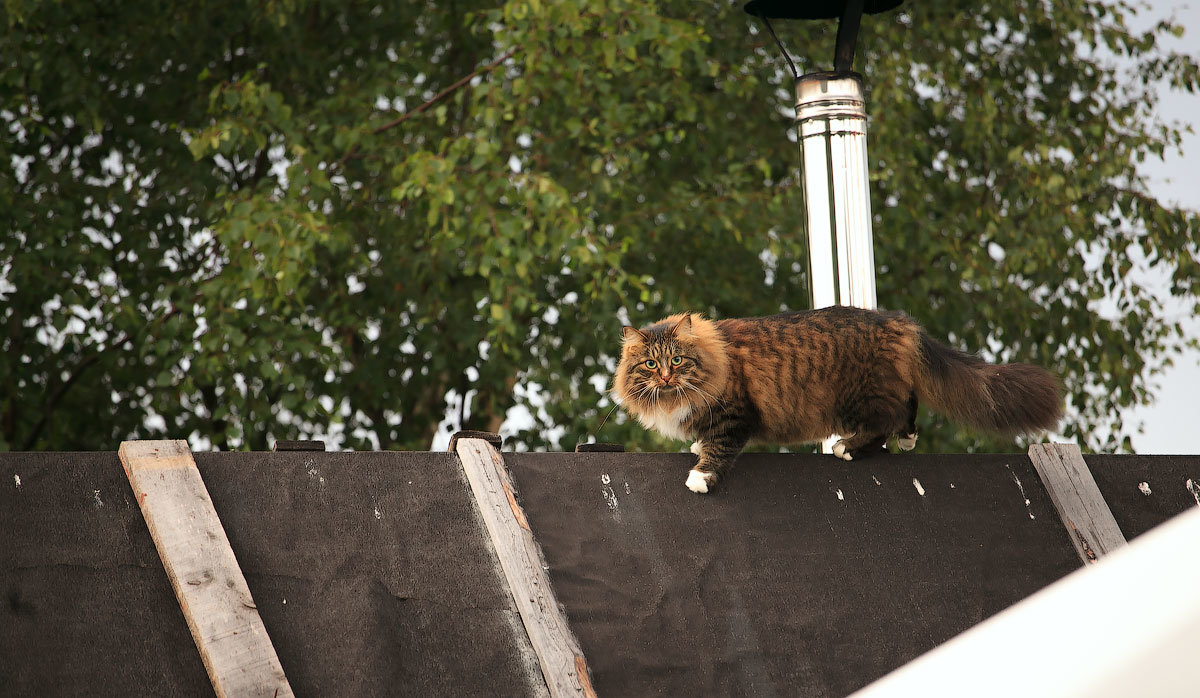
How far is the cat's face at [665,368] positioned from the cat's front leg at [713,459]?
0.12 m

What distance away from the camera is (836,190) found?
13.0ft

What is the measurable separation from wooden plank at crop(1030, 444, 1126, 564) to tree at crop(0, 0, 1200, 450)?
8.50 feet

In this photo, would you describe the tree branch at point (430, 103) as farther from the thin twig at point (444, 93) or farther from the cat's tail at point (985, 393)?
the cat's tail at point (985, 393)

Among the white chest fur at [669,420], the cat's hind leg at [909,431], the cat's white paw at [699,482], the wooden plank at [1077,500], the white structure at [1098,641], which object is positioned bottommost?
the wooden plank at [1077,500]

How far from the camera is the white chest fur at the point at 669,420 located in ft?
9.86

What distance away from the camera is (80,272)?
677 cm

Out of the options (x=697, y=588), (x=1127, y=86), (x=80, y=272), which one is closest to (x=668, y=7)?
(x=1127, y=86)

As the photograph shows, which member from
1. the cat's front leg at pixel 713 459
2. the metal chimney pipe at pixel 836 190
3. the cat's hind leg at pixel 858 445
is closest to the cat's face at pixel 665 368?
the cat's front leg at pixel 713 459

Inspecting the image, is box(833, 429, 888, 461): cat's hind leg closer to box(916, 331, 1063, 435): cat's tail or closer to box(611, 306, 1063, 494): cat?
box(611, 306, 1063, 494): cat

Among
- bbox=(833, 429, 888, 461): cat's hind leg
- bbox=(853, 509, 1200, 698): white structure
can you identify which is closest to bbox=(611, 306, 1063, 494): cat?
bbox=(833, 429, 888, 461): cat's hind leg

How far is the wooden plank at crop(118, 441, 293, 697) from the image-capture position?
2002mm

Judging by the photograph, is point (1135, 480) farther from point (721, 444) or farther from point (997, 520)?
point (721, 444)

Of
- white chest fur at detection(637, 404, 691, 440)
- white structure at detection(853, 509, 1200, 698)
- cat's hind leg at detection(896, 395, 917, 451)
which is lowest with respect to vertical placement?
cat's hind leg at detection(896, 395, 917, 451)

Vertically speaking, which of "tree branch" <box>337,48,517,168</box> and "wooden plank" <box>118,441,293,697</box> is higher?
"tree branch" <box>337,48,517,168</box>
